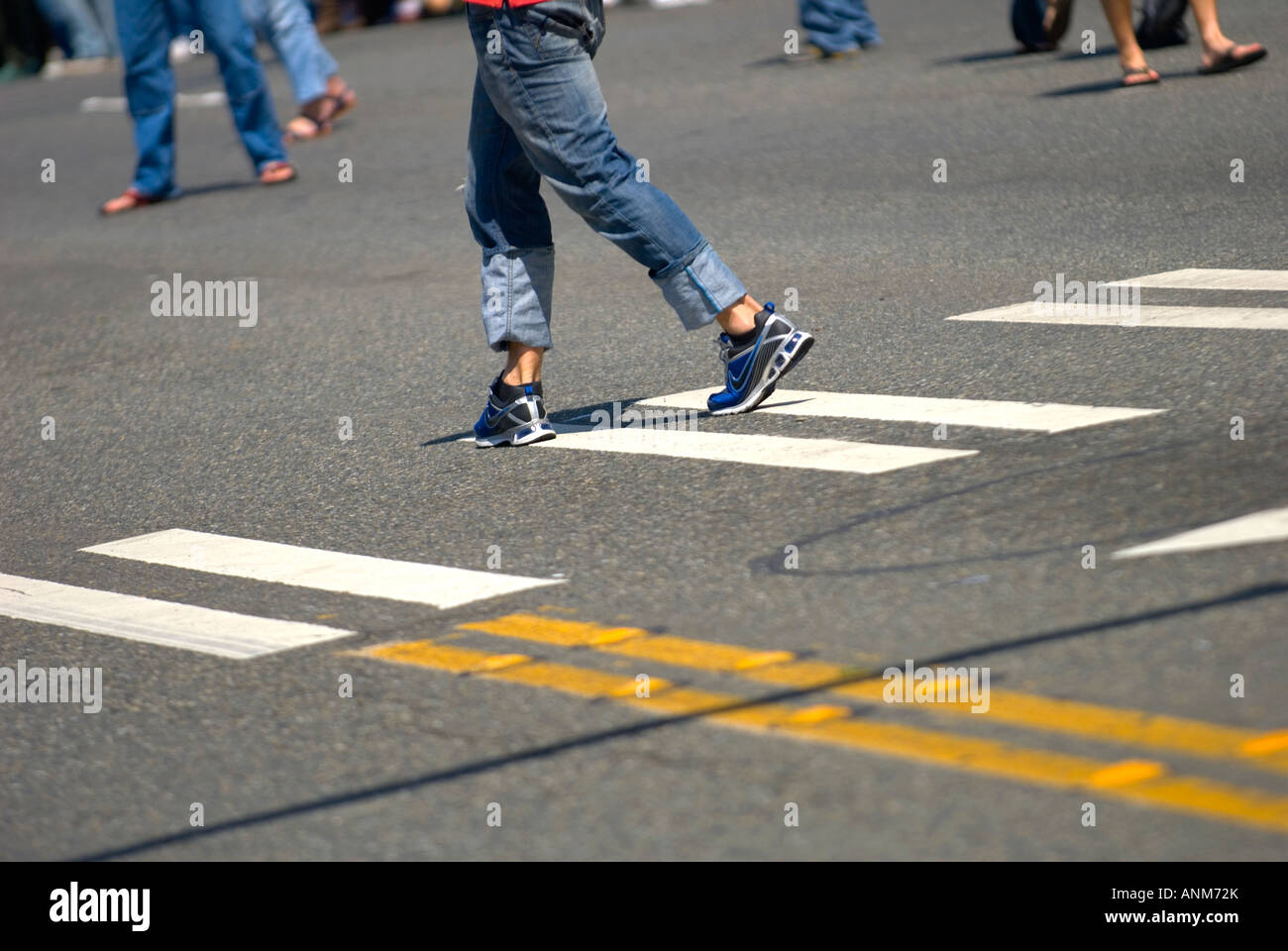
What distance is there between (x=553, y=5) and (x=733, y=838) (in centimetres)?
302

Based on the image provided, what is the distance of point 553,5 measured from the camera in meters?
5.37

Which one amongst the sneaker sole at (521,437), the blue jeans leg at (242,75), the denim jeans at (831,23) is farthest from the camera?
the denim jeans at (831,23)

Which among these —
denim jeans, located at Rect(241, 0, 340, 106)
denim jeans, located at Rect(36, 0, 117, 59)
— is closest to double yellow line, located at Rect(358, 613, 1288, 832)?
denim jeans, located at Rect(241, 0, 340, 106)

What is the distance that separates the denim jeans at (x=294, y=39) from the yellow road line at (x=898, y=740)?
1071 cm

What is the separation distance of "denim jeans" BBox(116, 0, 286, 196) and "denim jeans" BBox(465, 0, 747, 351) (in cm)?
683

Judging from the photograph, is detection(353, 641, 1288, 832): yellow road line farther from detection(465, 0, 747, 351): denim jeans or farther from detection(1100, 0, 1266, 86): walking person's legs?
detection(1100, 0, 1266, 86): walking person's legs

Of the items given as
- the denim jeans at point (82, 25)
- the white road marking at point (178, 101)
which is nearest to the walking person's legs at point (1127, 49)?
the white road marking at point (178, 101)

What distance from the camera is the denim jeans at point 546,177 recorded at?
5.41 metres

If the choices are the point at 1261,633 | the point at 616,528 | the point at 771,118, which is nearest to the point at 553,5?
the point at 616,528

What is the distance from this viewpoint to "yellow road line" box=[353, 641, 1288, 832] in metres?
2.90

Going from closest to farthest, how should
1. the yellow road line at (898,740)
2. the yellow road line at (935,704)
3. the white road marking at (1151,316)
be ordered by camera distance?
the yellow road line at (898,740)
the yellow road line at (935,704)
the white road marking at (1151,316)

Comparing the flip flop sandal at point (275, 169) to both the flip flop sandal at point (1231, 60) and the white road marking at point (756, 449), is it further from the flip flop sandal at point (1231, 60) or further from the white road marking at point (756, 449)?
the white road marking at point (756, 449)
